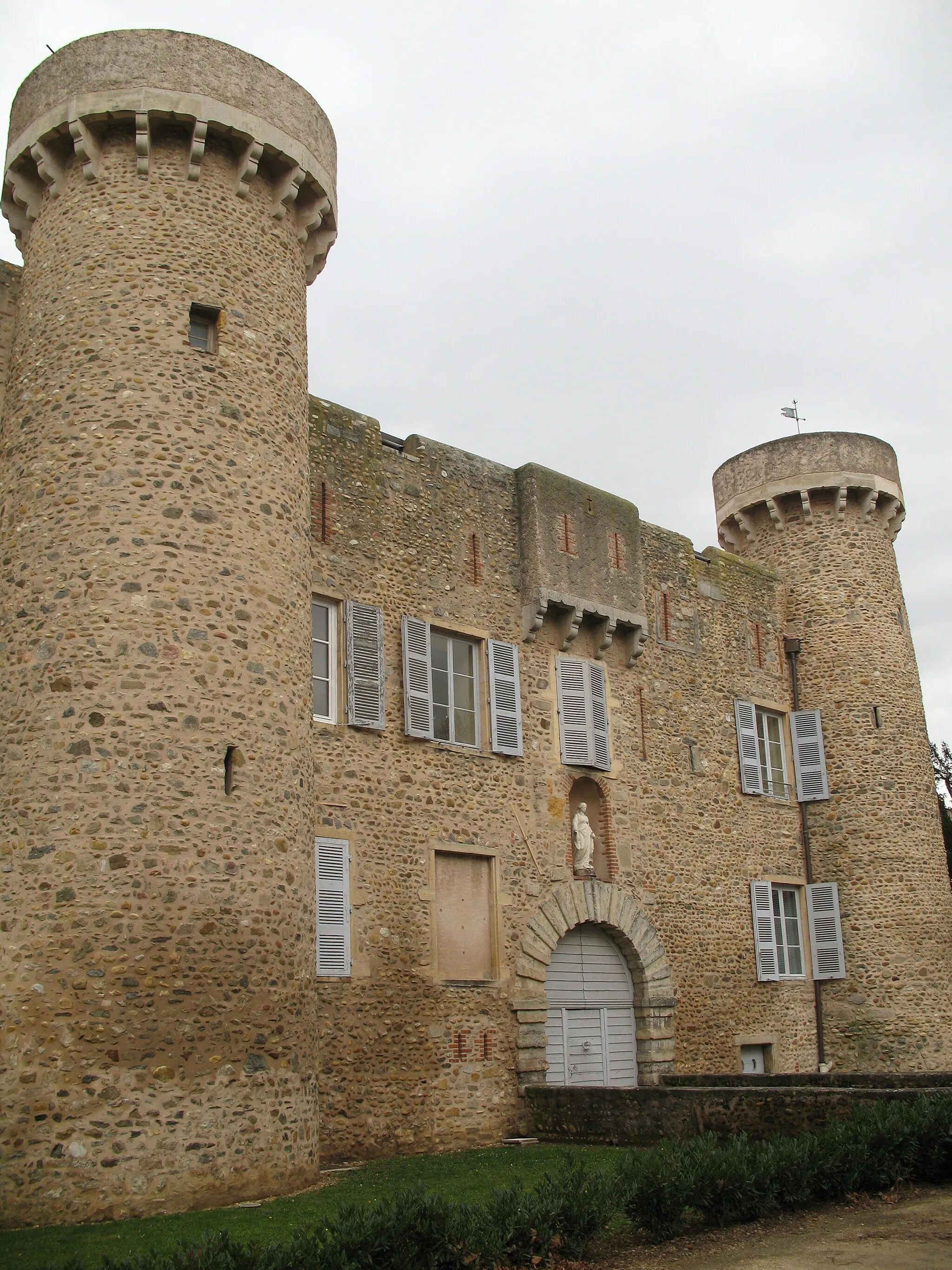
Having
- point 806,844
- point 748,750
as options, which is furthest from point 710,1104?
point 806,844

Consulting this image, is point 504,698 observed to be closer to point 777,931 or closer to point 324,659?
point 324,659

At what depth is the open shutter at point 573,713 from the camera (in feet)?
53.1

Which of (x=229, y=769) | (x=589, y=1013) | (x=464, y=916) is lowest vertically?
(x=589, y=1013)

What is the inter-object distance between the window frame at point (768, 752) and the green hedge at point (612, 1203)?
9.12 meters

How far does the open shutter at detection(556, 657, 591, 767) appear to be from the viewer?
53.1ft

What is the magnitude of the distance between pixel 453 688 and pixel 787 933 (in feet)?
25.2

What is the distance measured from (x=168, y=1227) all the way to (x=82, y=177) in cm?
915

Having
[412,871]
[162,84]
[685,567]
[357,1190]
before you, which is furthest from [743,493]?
[357,1190]

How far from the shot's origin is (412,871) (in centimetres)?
1385

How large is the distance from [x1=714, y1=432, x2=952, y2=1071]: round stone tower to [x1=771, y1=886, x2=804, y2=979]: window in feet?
1.87

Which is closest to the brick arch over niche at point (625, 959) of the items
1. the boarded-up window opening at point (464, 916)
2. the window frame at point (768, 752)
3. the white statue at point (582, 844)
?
the white statue at point (582, 844)

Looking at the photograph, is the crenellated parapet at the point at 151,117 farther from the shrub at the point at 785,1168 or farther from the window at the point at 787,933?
the window at the point at 787,933

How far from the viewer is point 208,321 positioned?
11.7 metres

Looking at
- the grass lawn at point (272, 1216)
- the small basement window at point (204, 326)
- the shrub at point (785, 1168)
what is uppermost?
the small basement window at point (204, 326)
